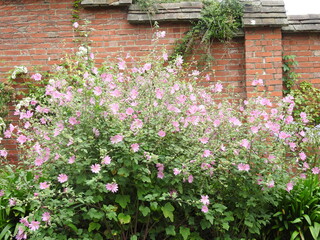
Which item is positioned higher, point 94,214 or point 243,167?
point 243,167

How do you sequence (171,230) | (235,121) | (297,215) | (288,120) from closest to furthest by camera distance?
(171,230)
(235,121)
(288,120)
(297,215)

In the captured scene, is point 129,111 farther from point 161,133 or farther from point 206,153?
point 206,153

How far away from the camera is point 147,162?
108 inches

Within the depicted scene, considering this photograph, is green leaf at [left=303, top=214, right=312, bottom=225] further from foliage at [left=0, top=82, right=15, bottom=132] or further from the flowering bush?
foliage at [left=0, top=82, right=15, bottom=132]

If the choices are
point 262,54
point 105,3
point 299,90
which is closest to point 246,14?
point 262,54

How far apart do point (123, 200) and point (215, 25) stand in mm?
3286

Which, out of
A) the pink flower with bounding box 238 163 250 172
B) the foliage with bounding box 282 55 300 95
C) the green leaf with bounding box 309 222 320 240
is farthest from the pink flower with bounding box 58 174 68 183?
the foliage with bounding box 282 55 300 95

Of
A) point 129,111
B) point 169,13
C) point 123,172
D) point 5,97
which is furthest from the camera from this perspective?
point 5,97

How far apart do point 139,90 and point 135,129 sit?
1.53 feet

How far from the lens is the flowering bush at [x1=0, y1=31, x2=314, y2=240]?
280cm

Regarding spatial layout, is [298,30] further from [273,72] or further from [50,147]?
[50,147]

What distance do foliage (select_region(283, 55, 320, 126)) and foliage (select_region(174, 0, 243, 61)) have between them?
0.88 metres

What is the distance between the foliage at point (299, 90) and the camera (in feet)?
18.1

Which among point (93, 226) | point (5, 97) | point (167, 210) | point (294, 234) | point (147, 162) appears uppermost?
point (5, 97)
